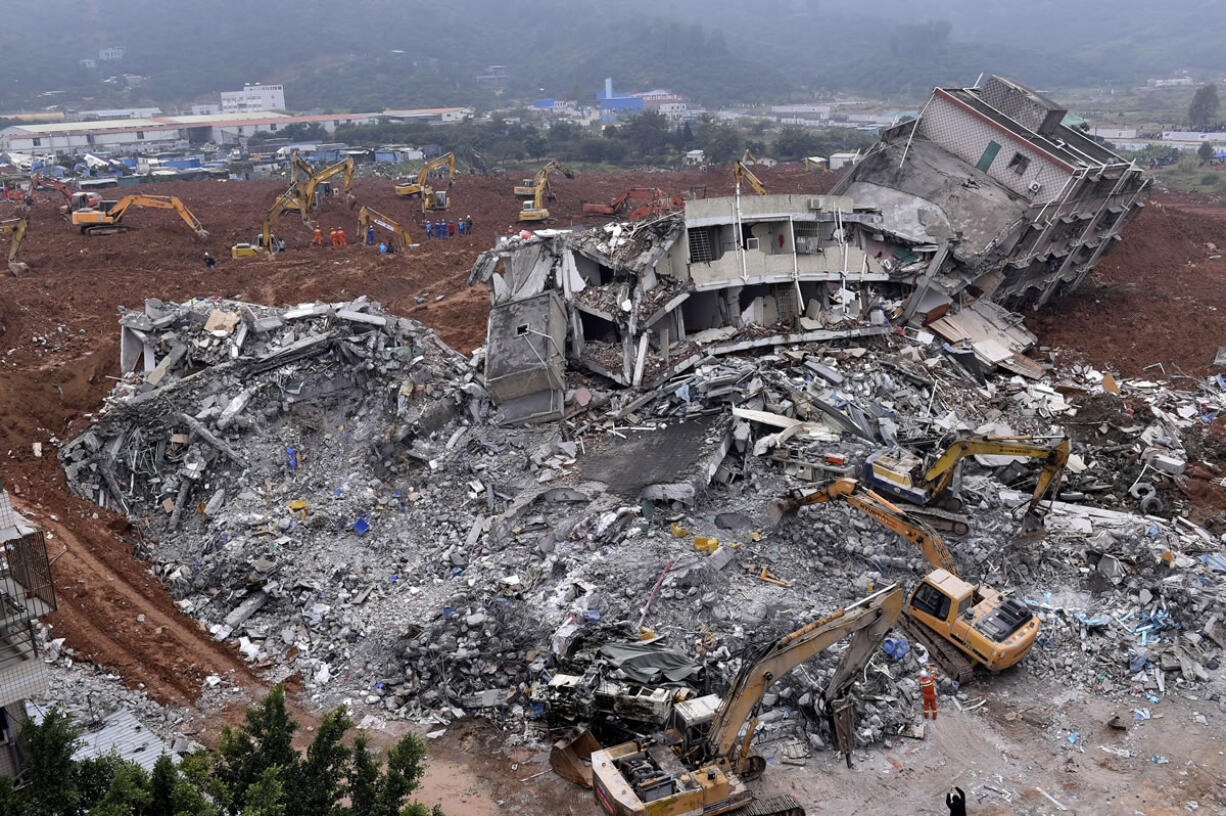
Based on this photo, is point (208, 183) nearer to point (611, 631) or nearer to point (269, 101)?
point (611, 631)

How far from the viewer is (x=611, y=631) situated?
1219cm

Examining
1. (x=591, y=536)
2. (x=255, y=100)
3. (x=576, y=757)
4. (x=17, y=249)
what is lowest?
(x=255, y=100)

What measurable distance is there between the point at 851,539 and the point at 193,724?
30.3 feet

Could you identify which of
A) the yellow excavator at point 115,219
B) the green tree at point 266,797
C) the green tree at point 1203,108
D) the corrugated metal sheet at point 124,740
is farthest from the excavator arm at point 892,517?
the green tree at point 1203,108

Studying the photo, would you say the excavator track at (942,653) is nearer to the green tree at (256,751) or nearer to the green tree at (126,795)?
the green tree at (256,751)

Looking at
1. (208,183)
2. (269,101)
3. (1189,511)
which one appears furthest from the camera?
(269,101)

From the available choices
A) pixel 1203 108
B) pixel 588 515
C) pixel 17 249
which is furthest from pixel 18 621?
pixel 1203 108

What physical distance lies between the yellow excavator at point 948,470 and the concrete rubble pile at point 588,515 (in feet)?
2.19

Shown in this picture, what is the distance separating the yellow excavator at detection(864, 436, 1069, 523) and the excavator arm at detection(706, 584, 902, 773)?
3553mm

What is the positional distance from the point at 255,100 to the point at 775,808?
114003mm

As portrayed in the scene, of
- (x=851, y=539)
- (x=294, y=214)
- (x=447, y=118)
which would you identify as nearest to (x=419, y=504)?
(x=851, y=539)

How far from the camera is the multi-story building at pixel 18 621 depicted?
27.0 feet

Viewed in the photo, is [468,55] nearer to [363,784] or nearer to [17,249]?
[17,249]

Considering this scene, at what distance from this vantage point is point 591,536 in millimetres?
14078
